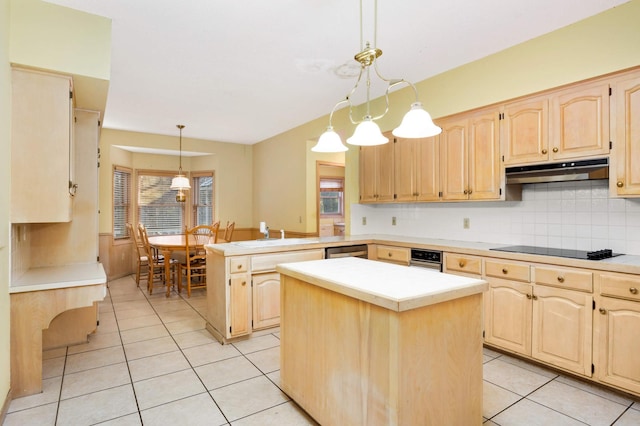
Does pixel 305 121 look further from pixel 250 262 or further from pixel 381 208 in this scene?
pixel 250 262

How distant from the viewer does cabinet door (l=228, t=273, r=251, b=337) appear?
313 centimetres

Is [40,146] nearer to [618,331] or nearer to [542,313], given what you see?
[542,313]

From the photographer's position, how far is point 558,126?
105 inches

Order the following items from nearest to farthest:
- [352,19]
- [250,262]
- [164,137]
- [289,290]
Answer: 1. [289,290]
2. [352,19]
3. [250,262]
4. [164,137]

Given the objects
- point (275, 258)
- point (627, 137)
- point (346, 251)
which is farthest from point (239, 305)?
point (627, 137)

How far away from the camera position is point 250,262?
3217 millimetres

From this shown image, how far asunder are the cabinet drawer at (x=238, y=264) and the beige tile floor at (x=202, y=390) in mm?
692

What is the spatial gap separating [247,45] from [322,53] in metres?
0.66

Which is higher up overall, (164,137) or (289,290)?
(164,137)

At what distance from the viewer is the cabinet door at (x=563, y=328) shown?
2316 mm

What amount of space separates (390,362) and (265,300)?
2.10 meters

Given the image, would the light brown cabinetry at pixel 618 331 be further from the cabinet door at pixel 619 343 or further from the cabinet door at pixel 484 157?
the cabinet door at pixel 484 157

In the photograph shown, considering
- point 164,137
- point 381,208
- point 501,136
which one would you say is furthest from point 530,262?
point 164,137

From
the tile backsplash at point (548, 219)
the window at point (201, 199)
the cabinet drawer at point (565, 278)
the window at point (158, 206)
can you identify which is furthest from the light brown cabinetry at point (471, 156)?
the window at point (158, 206)
